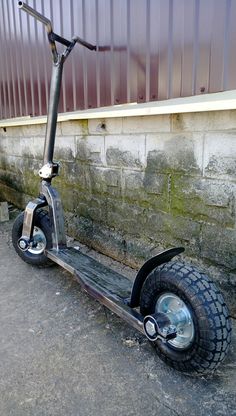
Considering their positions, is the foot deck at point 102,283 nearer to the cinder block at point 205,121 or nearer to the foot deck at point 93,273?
the foot deck at point 93,273

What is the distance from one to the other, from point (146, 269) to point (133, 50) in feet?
5.07

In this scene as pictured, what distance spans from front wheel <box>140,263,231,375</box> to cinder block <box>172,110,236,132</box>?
0.87 meters

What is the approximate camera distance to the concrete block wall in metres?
1.91

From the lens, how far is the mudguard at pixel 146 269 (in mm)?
1661

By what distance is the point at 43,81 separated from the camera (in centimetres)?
335

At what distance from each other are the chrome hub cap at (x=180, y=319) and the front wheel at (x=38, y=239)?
1.27 meters

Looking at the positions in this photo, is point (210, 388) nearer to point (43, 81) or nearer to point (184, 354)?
point (184, 354)

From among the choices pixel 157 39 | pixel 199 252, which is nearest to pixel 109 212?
pixel 199 252

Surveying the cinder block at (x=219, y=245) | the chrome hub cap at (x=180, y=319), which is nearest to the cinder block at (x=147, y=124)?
the cinder block at (x=219, y=245)

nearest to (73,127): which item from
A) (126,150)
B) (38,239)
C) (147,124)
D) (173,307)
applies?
(126,150)

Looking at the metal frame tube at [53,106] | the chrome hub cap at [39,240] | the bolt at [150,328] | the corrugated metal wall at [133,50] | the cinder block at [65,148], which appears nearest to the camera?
the bolt at [150,328]

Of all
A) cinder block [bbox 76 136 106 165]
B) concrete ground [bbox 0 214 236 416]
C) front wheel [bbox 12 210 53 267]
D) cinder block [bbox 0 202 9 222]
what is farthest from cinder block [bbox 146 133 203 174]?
cinder block [bbox 0 202 9 222]

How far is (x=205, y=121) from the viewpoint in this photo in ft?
6.28

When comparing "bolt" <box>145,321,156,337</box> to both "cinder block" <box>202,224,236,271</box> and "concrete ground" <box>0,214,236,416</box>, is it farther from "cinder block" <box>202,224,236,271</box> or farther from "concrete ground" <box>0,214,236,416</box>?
"cinder block" <box>202,224,236,271</box>
